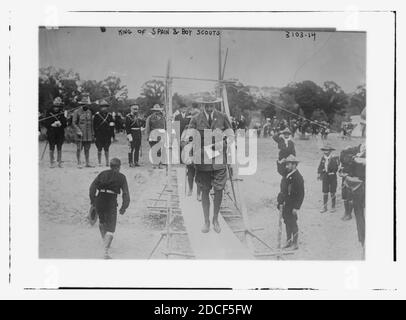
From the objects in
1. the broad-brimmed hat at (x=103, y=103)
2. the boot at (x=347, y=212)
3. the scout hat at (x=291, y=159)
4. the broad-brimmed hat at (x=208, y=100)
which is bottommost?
the boot at (x=347, y=212)

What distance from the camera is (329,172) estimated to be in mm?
3625

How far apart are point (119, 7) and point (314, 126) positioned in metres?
1.68

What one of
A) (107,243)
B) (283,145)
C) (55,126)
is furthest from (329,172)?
(55,126)

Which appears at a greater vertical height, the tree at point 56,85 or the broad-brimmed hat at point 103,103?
the tree at point 56,85

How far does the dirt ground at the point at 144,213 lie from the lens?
3547mm

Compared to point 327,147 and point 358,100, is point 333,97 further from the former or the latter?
point 327,147

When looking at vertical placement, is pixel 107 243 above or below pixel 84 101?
below

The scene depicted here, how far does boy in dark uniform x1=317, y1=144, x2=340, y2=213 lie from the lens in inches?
142

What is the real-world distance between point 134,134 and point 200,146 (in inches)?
20.0

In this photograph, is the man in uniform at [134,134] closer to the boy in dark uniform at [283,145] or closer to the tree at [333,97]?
the boy in dark uniform at [283,145]

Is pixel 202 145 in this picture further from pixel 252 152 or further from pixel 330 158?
pixel 330 158

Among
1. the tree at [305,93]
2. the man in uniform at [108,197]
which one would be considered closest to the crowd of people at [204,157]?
the man in uniform at [108,197]

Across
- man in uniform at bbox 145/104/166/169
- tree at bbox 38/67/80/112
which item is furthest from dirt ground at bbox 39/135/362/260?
tree at bbox 38/67/80/112
